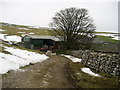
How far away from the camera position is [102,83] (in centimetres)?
941

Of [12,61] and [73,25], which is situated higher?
[73,25]

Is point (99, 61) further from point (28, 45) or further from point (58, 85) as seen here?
point (28, 45)

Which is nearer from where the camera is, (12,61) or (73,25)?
(12,61)

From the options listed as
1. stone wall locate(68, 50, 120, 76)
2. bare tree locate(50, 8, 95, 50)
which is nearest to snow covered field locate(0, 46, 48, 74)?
stone wall locate(68, 50, 120, 76)

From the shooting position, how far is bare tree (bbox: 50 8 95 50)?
3191 centimetres

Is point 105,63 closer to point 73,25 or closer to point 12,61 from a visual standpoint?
point 12,61

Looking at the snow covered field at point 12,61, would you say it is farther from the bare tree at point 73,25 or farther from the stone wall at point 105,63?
the bare tree at point 73,25

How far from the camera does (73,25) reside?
32969 mm

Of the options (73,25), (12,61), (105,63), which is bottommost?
(105,63)

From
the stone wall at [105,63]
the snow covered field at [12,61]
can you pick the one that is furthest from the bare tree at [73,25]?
the snow covered field at [12,61]

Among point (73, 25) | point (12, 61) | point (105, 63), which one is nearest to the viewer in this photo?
point (105, 63)

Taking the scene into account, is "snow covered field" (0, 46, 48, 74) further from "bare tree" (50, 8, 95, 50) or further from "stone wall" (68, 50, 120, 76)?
"bare tree" (50, 8, 95, 50)

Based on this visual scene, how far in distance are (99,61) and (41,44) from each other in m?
32.3

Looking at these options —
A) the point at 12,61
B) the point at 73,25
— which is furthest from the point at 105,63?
the point at 73,25
